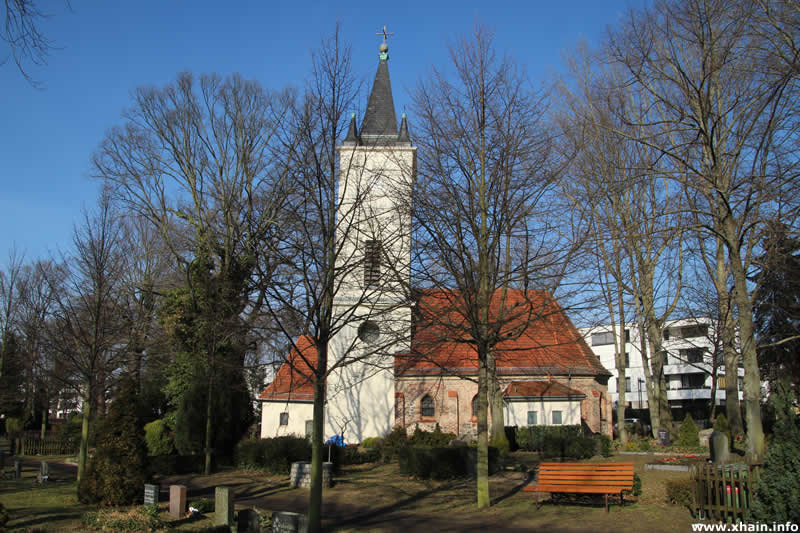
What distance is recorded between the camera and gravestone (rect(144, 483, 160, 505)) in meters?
14.7

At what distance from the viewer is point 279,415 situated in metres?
29.9

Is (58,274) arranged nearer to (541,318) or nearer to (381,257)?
(381,257)

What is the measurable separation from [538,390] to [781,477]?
19.0m

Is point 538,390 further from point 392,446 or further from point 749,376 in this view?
point 749,376

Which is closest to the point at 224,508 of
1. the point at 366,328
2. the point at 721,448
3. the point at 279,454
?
the point at 366,328

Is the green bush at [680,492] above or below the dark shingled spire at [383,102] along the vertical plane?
below

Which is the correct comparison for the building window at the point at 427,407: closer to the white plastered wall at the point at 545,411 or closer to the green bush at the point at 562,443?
the white plastered wall at the point at 545,411

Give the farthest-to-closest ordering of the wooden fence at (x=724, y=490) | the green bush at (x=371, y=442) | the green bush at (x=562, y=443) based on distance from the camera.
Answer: the green bush at (x=371, y=442) → the green bush at (x=562, y=443) → the wooden fence at (x=724, y=490)

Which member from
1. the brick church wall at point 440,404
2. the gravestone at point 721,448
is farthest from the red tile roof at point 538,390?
the gravestone at point 721,448

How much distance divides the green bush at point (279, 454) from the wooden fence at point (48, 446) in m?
17.8

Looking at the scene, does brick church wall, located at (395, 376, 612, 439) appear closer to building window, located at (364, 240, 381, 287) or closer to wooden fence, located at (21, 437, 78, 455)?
building window, located at (364, 240, 381, 287)

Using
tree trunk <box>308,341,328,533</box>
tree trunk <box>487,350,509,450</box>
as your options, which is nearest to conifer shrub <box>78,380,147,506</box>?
tree trunk <box>308,341,328,533</box>

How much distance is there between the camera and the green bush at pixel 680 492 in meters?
12.2

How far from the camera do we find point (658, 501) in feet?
43.1
